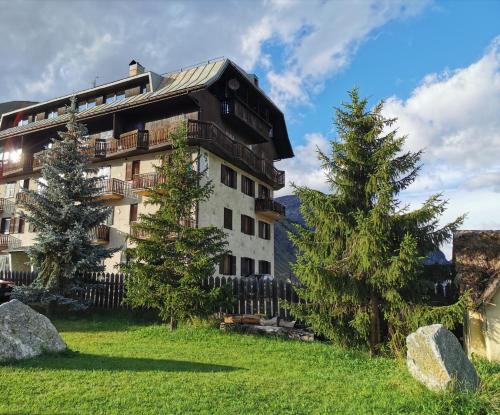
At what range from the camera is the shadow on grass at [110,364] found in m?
9.59

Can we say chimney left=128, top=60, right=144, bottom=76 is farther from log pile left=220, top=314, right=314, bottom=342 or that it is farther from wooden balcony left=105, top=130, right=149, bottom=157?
log pile left=220, top=314, right=314, bottom=342

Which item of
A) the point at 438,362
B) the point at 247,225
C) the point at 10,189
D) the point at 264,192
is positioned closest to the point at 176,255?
the point at 438,362

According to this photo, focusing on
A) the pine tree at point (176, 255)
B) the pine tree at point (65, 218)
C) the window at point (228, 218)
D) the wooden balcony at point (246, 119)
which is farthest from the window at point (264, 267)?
the pine tree at point (176, 255)

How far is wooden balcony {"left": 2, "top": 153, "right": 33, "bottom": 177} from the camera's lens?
3551 centimetres

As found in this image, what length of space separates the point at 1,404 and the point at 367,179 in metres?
10.8

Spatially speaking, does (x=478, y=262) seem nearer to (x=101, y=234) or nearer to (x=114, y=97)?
(x=101, y=234)

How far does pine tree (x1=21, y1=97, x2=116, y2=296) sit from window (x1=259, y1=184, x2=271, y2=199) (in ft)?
53.6

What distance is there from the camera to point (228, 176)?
3092 centimetres

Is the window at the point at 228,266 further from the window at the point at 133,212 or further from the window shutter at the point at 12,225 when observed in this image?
the window shutter at the point at 12,225

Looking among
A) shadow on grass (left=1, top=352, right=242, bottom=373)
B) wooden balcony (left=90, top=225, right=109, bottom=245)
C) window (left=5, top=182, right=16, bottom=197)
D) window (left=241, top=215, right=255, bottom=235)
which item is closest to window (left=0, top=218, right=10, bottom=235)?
window (left=5, top=182, right=16, bottom=197)

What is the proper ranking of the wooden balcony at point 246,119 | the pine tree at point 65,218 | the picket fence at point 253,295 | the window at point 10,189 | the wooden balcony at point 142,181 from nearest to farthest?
the picket fence at point 253,295
the pine tree at point 65,218
the wooden balcony at point 142,181
the wooden balcony at point 246,119
the window at point 10,189

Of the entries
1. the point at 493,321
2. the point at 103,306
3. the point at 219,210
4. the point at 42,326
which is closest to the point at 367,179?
the point at 493,321

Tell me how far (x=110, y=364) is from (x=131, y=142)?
2056cm

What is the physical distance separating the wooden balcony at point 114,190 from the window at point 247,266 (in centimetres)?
945
